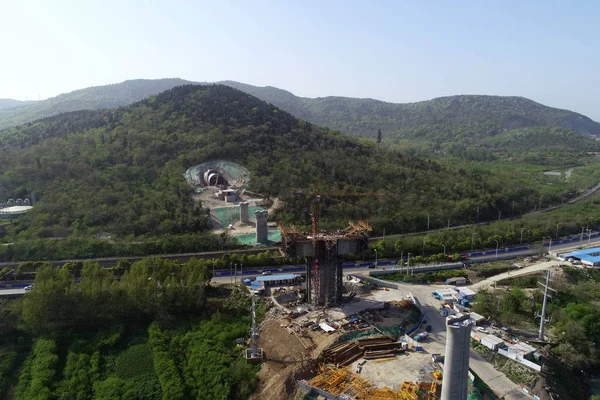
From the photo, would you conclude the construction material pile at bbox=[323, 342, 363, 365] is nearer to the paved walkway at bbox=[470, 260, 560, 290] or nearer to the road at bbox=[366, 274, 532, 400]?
the road at bbox=[366, 274, 532, 400]

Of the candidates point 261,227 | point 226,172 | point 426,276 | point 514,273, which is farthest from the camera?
point 226,172

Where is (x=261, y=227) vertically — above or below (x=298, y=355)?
above

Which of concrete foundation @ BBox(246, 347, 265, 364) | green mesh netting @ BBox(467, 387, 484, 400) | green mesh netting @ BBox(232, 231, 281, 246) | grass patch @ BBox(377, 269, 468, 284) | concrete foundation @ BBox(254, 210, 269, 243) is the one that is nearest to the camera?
green mesh netting @ BBox(467, 387, 484, 400)

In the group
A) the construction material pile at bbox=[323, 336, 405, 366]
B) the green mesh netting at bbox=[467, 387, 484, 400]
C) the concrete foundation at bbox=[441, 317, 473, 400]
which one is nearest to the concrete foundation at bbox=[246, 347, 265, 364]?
Result: the construction material pile at bbox=[323, 336, 405, 366]

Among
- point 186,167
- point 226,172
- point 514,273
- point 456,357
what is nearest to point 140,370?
point 456,357

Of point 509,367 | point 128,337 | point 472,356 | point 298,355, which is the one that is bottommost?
point 509,367

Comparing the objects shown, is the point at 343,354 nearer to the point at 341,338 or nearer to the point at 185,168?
the point at 341,338
